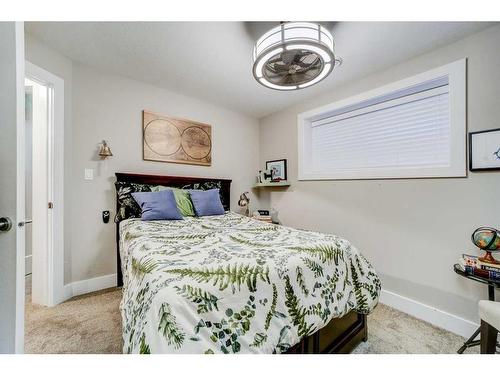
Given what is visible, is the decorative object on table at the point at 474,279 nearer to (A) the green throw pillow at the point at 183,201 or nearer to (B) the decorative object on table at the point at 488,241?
(B) the decorative object on table at the point at 488,241

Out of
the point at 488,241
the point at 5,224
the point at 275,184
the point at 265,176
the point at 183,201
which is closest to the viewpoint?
the point at 5,224

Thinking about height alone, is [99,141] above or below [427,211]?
above

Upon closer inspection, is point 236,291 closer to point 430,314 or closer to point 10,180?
point 10,180

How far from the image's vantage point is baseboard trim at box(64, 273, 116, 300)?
2111 mm

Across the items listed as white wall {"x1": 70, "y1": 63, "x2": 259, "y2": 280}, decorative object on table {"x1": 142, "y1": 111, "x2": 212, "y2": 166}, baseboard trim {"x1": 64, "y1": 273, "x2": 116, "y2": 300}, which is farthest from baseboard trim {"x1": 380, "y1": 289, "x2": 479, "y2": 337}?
baseboard trim {"x1": 64, "y1": 273, "x2": 116, "y2": 300}

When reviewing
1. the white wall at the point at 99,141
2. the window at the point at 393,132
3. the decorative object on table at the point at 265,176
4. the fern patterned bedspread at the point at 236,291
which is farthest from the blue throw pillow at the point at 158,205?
the window at the point at 393,132

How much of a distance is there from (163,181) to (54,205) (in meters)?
1.04

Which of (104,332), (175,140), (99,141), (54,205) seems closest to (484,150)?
(175,140)

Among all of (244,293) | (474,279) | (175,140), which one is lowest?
(474,279)

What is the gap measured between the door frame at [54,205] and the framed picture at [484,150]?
11.7 ft

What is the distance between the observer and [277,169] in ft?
11.0

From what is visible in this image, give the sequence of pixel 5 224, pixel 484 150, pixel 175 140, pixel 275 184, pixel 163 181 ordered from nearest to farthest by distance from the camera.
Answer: pixel 5 224 < pixel 484 150 < pixel 163 181 < pixel 175 140 < pixel 275 184

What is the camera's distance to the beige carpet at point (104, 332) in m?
1.47
